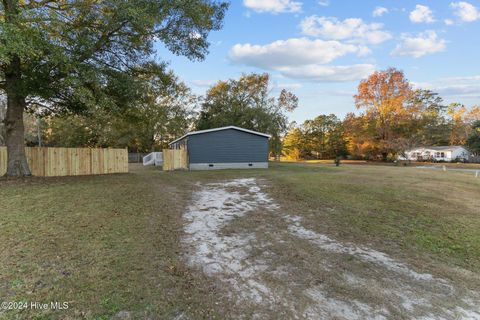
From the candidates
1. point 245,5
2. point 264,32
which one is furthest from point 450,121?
point 245,5

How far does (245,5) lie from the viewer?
1084cm

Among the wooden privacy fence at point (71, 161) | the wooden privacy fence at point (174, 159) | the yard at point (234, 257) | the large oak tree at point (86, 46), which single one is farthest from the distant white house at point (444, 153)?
the wooden privacy fence at point (71, 161)

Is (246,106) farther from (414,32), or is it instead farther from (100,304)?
(100,304)

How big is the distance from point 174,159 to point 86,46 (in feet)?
29.2

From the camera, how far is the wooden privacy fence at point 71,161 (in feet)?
34.5

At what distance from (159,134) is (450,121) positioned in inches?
1887

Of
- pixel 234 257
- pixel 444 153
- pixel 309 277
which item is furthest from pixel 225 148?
pixel 444 153

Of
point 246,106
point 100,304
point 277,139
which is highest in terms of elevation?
point 246,106

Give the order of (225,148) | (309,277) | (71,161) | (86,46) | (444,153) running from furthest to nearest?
(444,153) → (225,148) → (71,161) → (86,46) → (309,277)

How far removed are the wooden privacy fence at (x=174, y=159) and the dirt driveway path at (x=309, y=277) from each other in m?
11.4

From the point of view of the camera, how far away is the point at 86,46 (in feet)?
26.0

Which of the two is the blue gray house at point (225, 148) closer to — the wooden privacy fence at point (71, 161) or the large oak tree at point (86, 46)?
the wooden privacy fence at point (71, 161)

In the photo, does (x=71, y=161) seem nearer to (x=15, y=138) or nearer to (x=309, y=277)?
(x=15, y=138)

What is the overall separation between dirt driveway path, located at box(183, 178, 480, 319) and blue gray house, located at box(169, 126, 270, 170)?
11.9m
